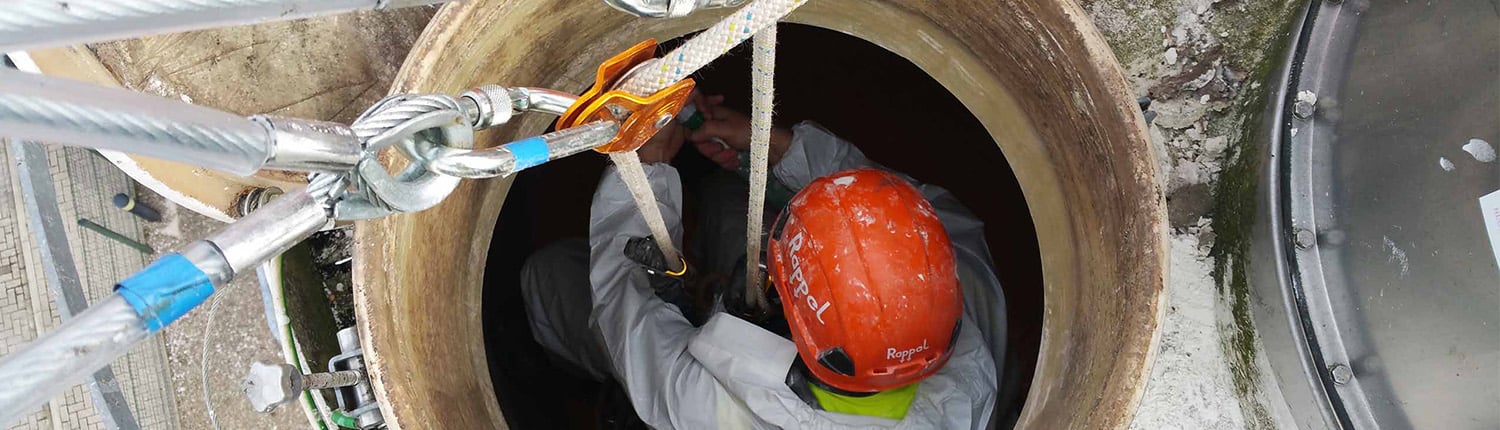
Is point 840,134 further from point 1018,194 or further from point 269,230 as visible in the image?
point 269,230

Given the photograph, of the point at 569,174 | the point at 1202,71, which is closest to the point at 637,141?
the point at 569,174

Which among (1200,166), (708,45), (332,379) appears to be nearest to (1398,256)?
(1200,166)

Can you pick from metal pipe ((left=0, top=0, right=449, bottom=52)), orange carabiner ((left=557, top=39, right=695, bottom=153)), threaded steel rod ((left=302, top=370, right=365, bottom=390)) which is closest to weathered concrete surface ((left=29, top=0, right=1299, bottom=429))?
orange carabiner ((left=557, top=39, right=695, bottom=153))

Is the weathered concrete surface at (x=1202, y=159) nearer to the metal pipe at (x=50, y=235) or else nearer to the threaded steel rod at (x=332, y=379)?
the threaded steel rod at (x=332, y=379)

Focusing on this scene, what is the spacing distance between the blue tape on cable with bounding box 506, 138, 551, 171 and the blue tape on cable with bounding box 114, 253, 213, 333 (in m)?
0.30

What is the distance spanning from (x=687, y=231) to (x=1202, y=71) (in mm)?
1397

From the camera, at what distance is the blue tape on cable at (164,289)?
70 cm

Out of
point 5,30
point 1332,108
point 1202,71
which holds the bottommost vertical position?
point 5,30

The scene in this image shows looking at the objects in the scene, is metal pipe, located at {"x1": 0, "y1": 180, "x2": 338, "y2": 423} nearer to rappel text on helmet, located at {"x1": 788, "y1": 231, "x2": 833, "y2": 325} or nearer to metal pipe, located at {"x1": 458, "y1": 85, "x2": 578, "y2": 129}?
metal pipe, located at {"x1": 458, "y1": 85, "x2": 578, "y2": 129}

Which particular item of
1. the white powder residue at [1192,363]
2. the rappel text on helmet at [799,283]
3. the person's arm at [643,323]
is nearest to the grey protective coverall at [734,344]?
the person's arm at [643,323]

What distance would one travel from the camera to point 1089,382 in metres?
1.53

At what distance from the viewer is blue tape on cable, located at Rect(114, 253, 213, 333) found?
70 cm

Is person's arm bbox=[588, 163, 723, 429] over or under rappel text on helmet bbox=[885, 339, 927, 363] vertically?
over

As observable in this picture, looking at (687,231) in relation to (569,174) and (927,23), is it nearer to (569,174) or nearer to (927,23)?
(569,174)
